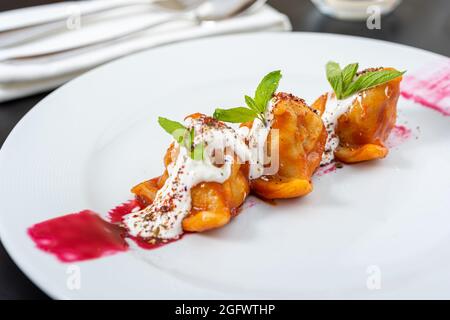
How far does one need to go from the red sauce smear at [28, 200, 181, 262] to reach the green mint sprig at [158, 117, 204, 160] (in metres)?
0.19

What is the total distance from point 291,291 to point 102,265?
0.37 meters

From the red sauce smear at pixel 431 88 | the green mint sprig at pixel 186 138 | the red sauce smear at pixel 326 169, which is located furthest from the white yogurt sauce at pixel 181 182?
the red sauce smear at pixel 431 88

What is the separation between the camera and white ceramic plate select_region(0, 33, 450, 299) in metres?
1.25

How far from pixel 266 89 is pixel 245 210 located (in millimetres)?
289

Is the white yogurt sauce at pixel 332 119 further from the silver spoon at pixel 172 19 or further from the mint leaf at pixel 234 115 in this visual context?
the silver spoon at pixel 172 19

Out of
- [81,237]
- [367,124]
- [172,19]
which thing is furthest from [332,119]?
[172,19]

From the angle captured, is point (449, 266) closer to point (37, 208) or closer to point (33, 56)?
point (37, 208)

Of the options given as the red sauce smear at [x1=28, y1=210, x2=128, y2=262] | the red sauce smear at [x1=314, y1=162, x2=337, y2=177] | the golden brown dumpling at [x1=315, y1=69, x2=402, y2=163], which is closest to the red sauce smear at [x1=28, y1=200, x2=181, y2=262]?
the red sauce smear at [x1=28, y1=210, x2=128, y2=262]

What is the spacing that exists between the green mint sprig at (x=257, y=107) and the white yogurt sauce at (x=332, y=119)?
222 millimetres

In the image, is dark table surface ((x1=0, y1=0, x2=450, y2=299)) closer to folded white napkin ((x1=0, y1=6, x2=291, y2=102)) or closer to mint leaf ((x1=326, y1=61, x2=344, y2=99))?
folded white napkin ((x1=0, y1=6, x2=291, y2=102))

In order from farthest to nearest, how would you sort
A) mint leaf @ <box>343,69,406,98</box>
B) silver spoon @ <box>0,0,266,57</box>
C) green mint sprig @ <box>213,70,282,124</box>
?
silver spoon @ <box>0,0,266,57</box>
mint leaf @ <box>343,69,406,98</box>
green mint sprig @ <box>213,70,282,124</box>

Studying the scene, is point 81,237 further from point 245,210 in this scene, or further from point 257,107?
point 257,107
